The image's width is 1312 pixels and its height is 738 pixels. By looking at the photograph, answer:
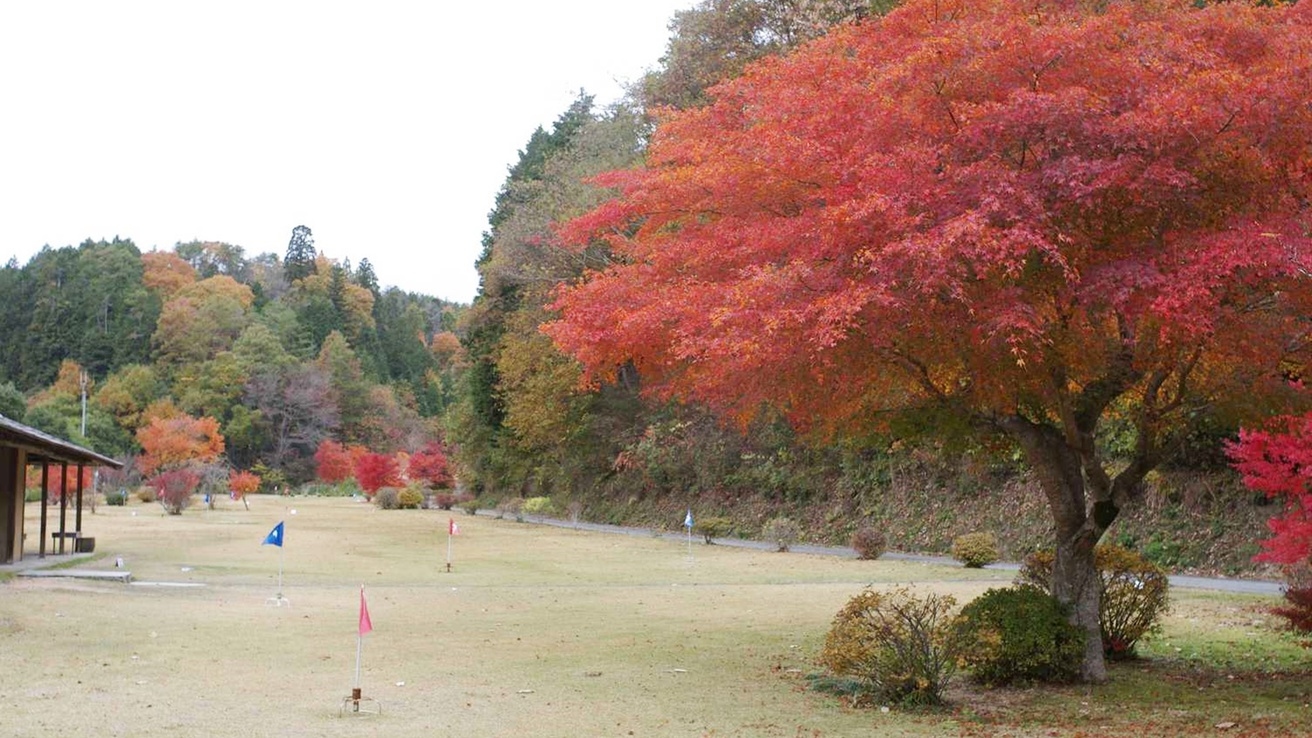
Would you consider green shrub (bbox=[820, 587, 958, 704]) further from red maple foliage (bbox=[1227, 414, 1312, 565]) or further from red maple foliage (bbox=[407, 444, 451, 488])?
red maple foliage (bbox=[407, 444, 451, 488])

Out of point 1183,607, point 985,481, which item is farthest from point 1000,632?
point 985,481

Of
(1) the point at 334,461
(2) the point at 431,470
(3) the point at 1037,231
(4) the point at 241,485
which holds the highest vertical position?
(3) the point at 1037,231

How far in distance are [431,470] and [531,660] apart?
61806 millimetres

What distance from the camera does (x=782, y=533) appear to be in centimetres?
3234

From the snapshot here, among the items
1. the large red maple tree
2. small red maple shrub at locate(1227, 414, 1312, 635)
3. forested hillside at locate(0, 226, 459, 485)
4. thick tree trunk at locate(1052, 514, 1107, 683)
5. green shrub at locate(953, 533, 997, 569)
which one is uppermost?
forested hillside at locate(0, 226, 459, 485)

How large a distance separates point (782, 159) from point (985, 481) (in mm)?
21890

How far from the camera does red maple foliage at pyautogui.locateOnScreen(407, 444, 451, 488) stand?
73.1m

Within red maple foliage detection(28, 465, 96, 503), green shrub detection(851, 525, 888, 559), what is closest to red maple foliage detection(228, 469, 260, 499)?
red maple foliage detection(28, 465, 96, 503)

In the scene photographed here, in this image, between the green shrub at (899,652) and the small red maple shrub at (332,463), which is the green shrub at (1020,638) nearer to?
the green shrub at (899,652)

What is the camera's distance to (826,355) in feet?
32.4

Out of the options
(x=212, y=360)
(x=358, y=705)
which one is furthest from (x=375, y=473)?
(x=358, y=705)

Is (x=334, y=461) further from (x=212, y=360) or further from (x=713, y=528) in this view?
(x=713, y=528)

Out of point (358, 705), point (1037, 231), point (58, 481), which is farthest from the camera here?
point (58, 481)

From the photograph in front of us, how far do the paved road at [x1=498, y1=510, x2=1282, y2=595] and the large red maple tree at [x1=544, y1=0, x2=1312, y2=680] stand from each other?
9.98 meters
